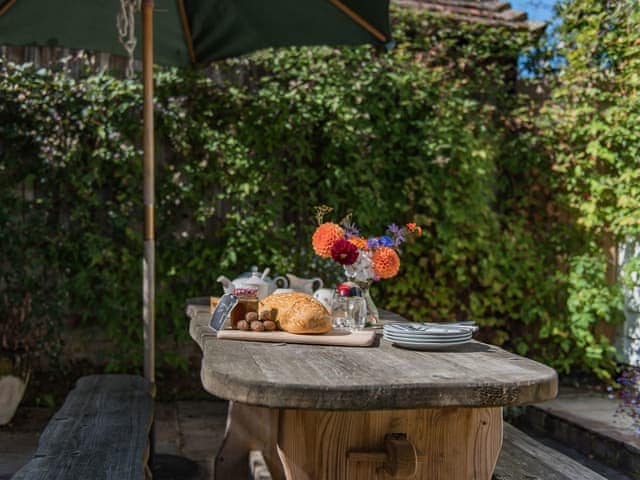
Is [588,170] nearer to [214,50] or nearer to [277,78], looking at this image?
[277,78]

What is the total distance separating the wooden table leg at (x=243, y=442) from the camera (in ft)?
7.92

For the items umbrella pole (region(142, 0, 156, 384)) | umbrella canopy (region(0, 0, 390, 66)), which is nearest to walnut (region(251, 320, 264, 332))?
umbrella pole (region(142, 0, 156, 384))

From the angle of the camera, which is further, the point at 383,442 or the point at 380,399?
the point at 383,442

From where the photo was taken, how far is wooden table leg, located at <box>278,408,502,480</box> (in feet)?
5.70

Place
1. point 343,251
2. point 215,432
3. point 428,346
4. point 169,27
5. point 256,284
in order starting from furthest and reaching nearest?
1. point 215,432
2. point 169,27
3. point 256,284
4. point 343,251
5. point 428,346

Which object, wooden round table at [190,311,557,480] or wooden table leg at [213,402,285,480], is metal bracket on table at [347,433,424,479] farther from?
wooden table leg at [213,402,285,480]

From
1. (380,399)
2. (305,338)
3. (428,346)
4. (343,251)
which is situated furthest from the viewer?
(343,251)

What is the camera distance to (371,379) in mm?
1507

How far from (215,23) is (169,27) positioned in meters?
0.30

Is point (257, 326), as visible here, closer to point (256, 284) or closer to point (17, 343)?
point (256, 284)

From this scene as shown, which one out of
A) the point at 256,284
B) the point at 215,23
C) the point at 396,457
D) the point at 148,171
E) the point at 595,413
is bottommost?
the point at 595,413

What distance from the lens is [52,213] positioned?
421 cm

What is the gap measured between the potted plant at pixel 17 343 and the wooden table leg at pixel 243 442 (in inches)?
72.4

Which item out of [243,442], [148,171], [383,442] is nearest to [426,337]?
[383,442]
